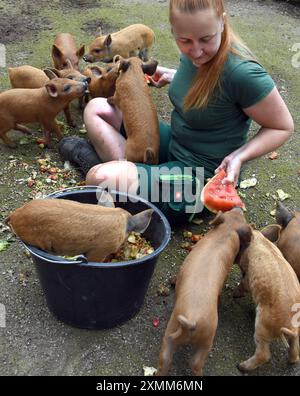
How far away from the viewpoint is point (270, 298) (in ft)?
8.57

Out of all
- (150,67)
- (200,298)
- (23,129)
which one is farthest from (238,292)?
(23,129)

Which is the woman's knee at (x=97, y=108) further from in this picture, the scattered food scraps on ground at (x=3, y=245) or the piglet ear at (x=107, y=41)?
the piglet ear at (x=107, y=41)

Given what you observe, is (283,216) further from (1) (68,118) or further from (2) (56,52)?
(2) (56,52)

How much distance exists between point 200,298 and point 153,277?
0.79 meters

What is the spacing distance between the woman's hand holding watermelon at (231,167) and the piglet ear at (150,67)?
122 centimetres

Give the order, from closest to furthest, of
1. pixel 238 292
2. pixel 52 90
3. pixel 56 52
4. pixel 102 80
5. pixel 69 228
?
pixel 69 228 < pixel 238 292 < pixel 52 90 < pixel 102 80 < pixel 56 52

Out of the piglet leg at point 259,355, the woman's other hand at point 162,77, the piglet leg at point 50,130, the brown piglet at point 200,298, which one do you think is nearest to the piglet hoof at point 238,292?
the brown piglet at point 200,298

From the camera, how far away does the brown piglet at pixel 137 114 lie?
3449 mm

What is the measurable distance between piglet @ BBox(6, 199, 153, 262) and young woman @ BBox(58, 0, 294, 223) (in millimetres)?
615

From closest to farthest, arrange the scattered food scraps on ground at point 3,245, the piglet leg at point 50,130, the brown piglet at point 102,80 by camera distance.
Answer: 1. the scattered food scraps on ground at point 3,245
2. the piglet leg at point 50,130
3. the brown piglet at point 102,80

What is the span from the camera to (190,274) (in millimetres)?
2551

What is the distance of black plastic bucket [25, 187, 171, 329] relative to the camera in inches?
94.3
